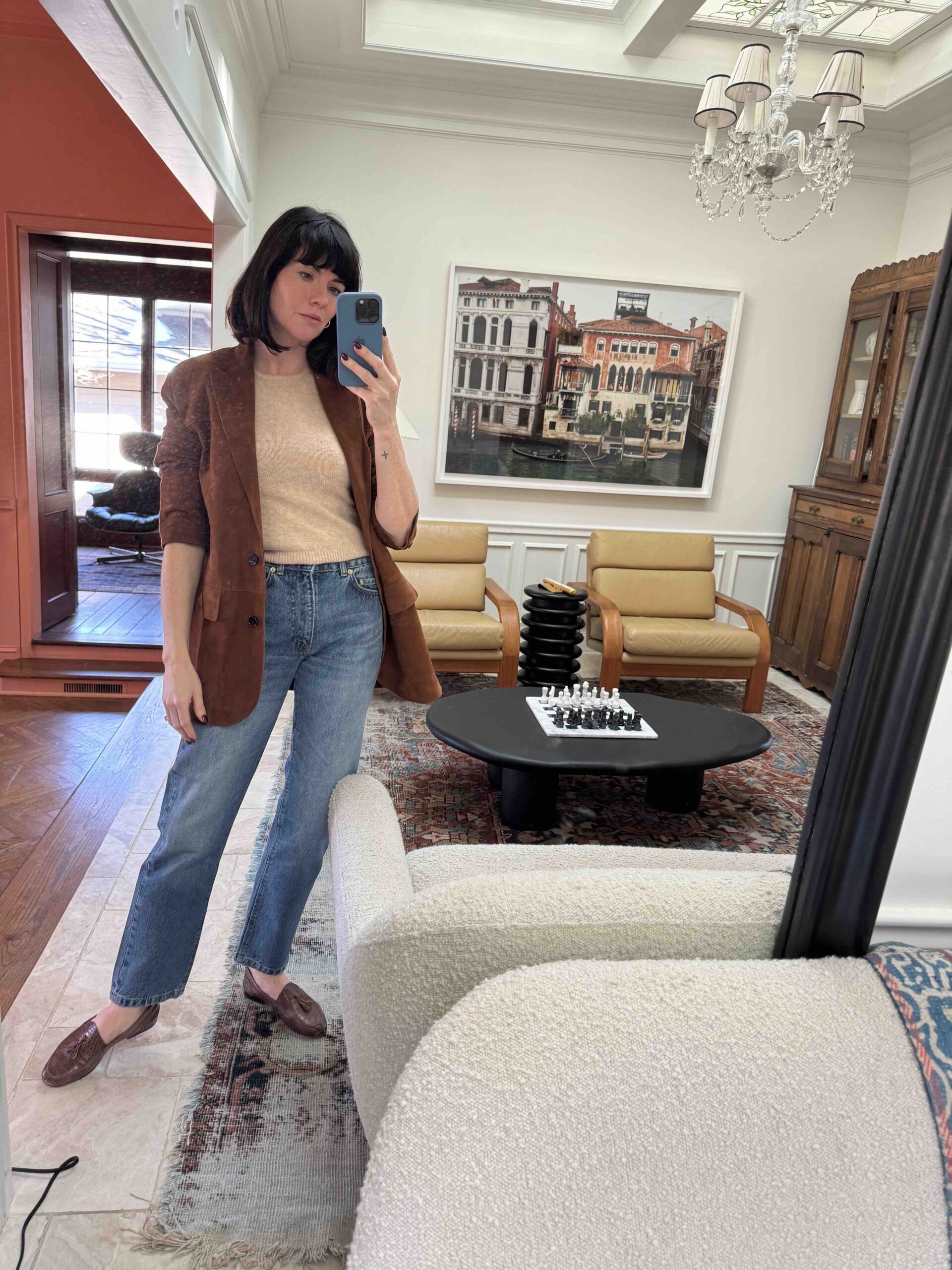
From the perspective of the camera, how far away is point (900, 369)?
14.2 feet

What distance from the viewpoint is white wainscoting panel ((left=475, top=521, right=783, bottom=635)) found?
A: 492 centimetres

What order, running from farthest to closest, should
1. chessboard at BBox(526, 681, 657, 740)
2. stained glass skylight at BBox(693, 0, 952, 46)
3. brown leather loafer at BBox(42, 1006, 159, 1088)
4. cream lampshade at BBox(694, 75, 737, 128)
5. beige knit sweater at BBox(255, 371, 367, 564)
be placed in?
stained glass skylight at BBox(693, 0, 952, 46), cream lampshade at BBox(694, 75, 737, 128), chessboard at BBox(526, 681, 657, 740), brown leather loafer at BBox(42, 1006, 159, 1088), beige knit sweater at BBox(255, 371, 367, 564)

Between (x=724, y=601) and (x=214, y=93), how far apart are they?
3.24 m

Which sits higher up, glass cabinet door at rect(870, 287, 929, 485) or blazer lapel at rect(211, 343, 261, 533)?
glass cabinet door at rect(870, 287, 929, 485)

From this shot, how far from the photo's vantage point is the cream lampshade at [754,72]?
2.77m

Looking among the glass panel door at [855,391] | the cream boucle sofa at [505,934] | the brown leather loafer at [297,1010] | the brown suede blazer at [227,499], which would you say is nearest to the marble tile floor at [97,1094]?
the brown leather loafer at [297,1010]

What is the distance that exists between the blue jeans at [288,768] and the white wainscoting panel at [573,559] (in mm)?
3411

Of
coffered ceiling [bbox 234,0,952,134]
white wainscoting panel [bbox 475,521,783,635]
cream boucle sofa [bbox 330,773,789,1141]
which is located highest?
coffered ceiling [bbox 234,0,952,134]

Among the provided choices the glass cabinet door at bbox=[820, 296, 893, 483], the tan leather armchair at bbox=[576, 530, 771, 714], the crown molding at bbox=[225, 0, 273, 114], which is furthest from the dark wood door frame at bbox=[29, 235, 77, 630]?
the glass cabinet door at bbox=[820, 296, 893, 483]

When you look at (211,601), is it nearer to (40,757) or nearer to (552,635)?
→ (40,757)

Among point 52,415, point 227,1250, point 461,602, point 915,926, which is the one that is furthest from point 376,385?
point 52,415

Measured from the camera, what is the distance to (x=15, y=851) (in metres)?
2.59

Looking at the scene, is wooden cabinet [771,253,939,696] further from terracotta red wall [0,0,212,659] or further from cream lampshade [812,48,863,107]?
terracotta red wall [0,0,212,659]

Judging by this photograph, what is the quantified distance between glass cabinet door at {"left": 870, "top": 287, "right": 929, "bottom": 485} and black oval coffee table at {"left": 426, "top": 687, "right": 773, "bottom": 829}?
6.70ft
